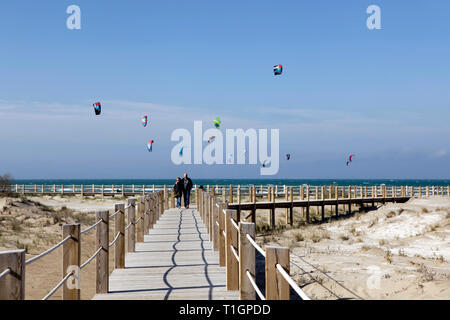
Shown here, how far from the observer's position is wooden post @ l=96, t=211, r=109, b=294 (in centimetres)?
669

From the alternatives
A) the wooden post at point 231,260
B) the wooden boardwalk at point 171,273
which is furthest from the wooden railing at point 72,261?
the wooden post at point 231,260

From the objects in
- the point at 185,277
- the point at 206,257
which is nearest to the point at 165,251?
the point at 206,257

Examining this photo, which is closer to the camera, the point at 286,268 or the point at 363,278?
the point at 286,268

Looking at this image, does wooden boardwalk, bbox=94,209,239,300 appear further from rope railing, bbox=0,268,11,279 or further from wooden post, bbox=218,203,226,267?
rope railing, bbox=0,268,11,279

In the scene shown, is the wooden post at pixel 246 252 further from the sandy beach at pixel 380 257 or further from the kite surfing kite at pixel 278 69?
the kite surfing kite at pixel 278 69

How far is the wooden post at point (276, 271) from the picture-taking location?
152 inches

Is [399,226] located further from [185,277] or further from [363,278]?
[185,277]

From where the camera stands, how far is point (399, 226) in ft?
85.8

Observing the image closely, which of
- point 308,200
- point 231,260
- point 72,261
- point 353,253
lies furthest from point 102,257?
point 308,200

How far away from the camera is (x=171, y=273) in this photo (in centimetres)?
814

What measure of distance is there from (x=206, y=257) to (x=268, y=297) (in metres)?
5.64

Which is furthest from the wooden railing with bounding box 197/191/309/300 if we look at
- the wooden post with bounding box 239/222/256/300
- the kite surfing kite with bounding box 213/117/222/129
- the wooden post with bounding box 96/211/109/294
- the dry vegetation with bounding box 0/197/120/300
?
the kite surfing kite with bounding box 213/117/222/129

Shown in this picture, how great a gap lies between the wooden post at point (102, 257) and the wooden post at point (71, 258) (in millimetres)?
1149

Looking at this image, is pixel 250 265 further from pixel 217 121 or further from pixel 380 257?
pixel 217 121
